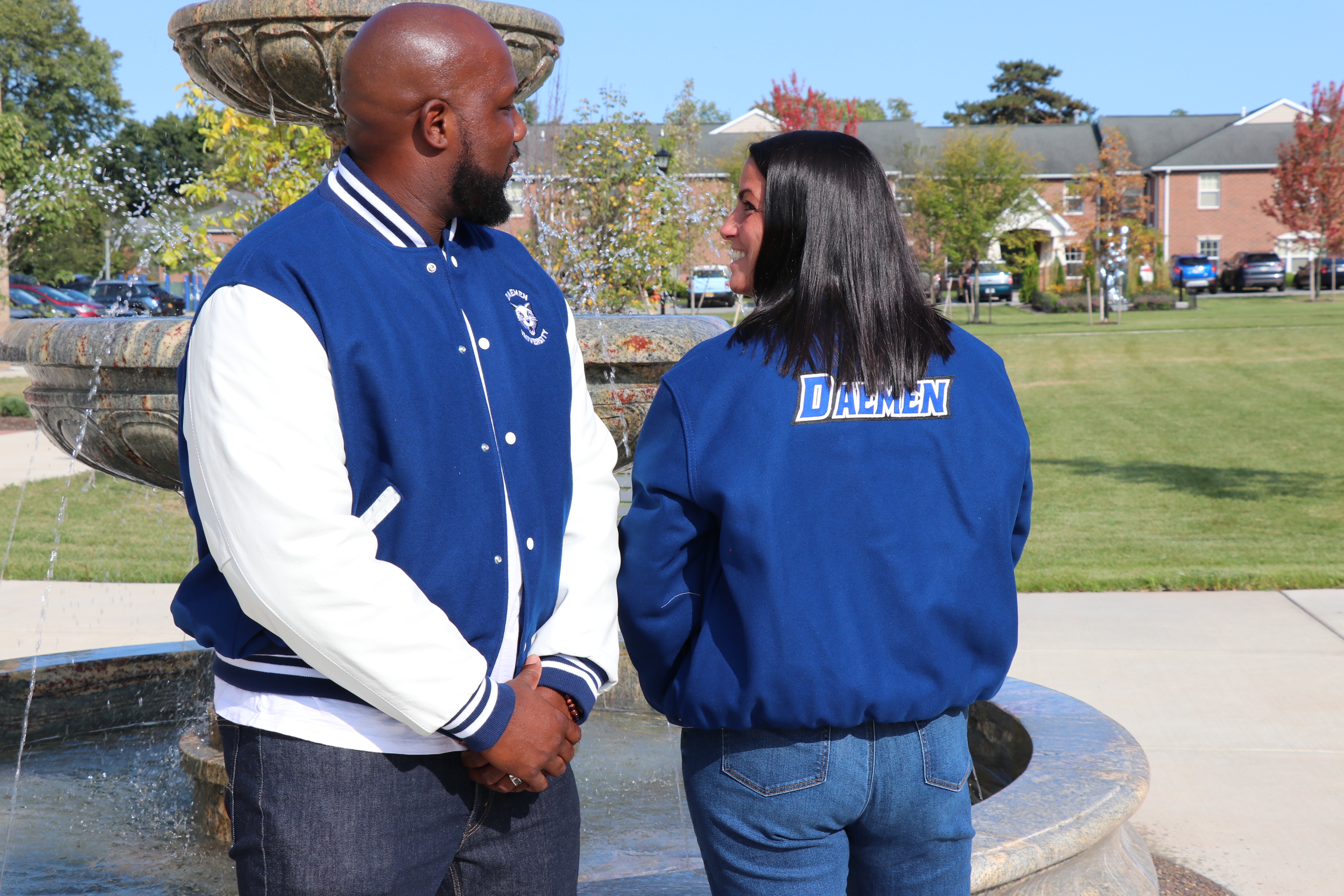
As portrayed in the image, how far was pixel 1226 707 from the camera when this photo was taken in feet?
16.4

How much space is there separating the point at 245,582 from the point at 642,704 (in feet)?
12.1

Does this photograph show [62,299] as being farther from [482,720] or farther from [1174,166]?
[1174,166]

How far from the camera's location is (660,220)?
54.7ft

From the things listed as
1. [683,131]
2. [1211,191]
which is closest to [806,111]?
[683,131]

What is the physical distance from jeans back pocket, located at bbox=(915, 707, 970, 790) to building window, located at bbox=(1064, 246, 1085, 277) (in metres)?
49.1

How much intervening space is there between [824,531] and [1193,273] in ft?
155

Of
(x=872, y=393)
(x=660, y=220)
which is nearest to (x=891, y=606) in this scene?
(x=872, y=393)

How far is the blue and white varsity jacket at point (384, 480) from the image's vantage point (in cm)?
150

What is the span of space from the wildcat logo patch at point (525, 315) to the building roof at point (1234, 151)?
2094 inches

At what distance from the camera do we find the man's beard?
1.74m

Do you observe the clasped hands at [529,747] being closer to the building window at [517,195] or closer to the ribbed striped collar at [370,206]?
the ribbed striped collar at [370,206]

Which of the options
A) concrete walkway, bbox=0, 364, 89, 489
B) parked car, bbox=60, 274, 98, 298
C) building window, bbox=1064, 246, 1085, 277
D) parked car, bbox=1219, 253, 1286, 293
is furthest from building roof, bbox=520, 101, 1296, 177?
concrete walkway, bbox=0, 364, 89, 489

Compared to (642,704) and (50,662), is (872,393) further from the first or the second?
(50,662)

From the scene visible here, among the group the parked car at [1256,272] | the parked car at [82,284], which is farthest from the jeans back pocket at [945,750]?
the parked car at [82,284]
